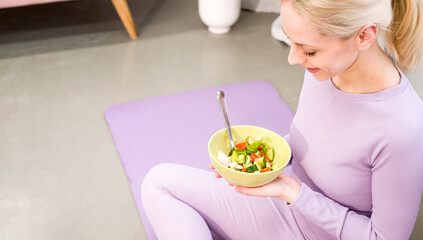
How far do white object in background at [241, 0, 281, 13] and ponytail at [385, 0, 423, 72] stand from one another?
1.90 meters

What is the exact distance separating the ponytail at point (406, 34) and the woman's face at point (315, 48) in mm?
110

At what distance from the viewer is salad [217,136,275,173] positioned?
103 cm

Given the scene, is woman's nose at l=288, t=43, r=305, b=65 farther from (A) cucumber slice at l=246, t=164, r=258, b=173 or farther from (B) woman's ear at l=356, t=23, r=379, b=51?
(A) cucumber slice at l=246, t=164, r=258, b=173

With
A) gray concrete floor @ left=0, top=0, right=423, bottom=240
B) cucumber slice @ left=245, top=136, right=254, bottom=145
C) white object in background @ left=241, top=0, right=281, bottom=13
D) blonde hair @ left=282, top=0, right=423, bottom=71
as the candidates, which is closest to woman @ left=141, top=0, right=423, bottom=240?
blonde hair @ left=282, top=0, right=423, bottom=71

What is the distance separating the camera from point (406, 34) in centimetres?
94

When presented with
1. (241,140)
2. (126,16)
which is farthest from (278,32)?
(241,140)

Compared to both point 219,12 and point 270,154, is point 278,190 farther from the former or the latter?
point 219,12

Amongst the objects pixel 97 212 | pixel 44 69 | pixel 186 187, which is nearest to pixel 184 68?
pixel 44 69

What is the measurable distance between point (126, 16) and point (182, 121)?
0.82 meters

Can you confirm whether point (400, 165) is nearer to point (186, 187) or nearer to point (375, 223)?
point (375, 223)

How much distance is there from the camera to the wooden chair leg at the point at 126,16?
7.93ft

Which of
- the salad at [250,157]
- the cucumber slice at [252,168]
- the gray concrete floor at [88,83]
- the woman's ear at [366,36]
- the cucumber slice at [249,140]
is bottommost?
the gray concrete floor at [88,83]

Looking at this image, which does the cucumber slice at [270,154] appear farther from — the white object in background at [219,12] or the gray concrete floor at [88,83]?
the white object in background at [219,12]

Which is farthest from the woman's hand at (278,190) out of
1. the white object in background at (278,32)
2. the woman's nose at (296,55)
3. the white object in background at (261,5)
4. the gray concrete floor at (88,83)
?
the white object in background at (261,5)
